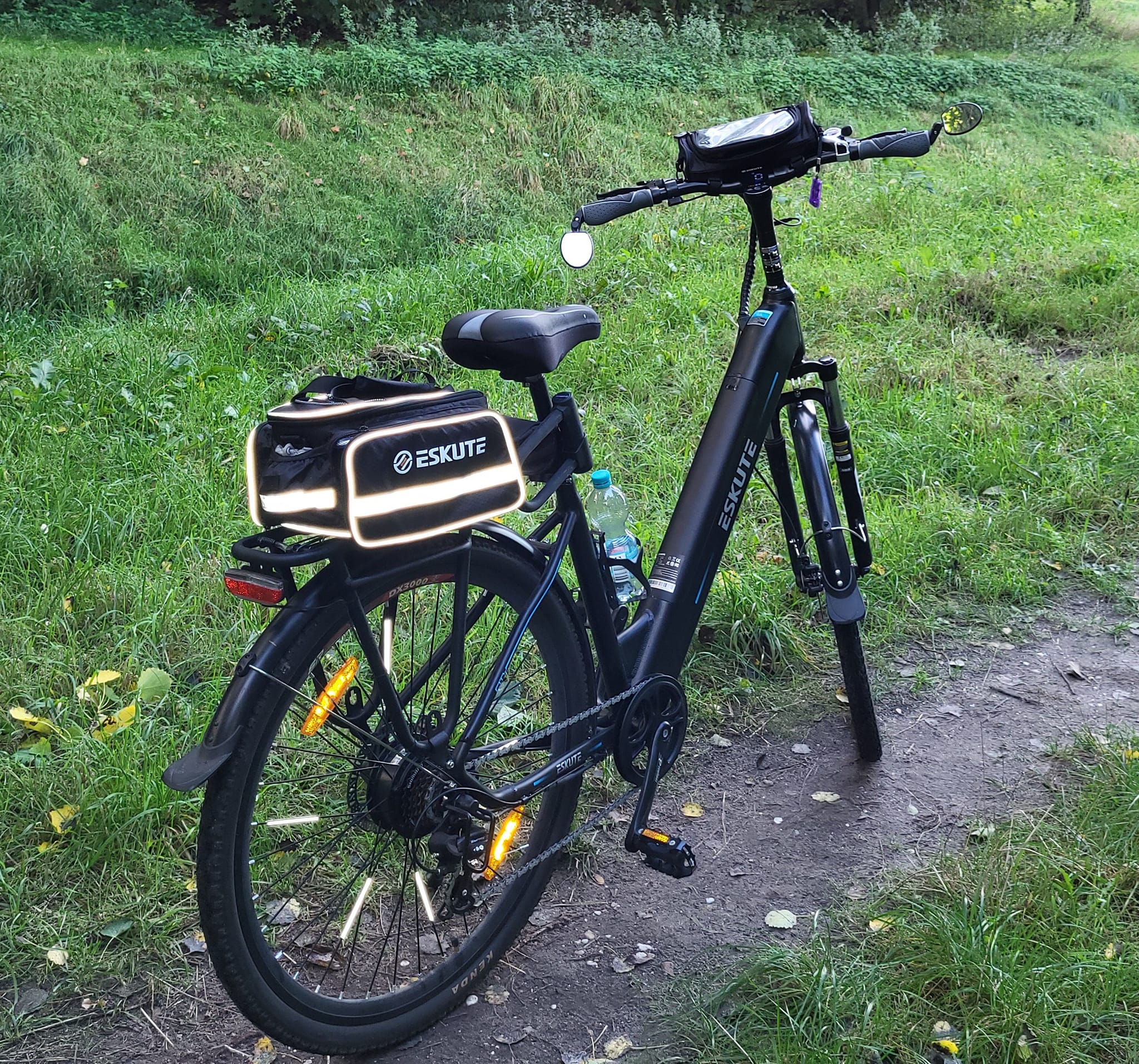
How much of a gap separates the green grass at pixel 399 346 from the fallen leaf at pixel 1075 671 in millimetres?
373

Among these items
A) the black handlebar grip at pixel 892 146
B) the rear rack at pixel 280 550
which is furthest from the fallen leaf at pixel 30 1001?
the black handlebar grip at pixel 892 146

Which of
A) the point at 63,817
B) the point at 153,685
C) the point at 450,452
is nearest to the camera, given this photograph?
the point at 450,452

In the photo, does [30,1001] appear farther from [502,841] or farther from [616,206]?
[616,206]

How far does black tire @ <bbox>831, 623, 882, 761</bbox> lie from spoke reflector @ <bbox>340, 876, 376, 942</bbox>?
1.45 metres

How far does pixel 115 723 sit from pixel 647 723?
153 centimetres

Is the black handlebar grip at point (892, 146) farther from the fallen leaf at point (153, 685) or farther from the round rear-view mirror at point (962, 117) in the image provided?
the fallen leaf at point (153, 685)

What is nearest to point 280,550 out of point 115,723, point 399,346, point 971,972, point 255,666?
point 255,666

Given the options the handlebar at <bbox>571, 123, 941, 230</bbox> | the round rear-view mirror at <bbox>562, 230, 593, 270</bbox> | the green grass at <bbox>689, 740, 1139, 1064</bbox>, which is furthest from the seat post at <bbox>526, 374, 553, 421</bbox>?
the green grass at <bbox>689, 740, 1139, 1064</bbox>

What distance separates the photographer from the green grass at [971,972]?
2018mm

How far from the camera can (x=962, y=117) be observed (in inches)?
94.8

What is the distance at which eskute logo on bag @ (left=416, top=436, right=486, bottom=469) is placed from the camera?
1.83 m

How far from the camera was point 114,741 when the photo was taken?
9.26ft

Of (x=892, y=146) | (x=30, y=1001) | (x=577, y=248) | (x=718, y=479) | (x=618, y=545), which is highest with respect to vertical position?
(x=892, y=146)

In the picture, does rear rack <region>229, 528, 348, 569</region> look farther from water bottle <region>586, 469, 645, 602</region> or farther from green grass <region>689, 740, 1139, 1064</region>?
green grass <region>689, 740, 1139, 1064</region>
